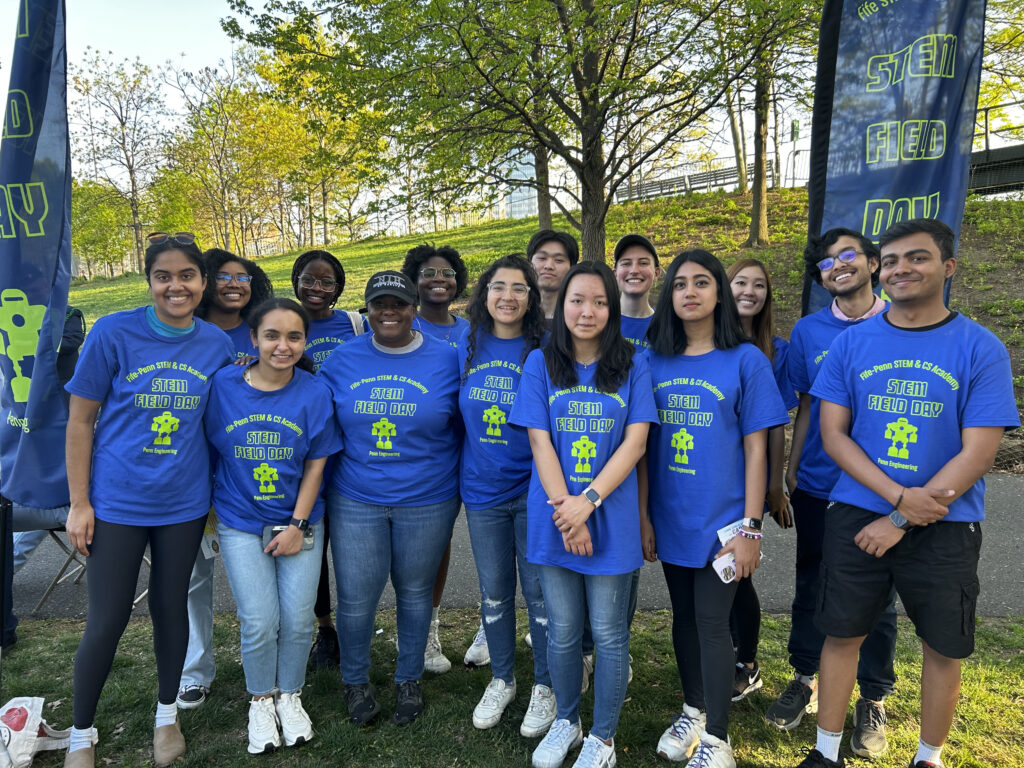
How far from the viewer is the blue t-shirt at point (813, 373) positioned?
9.91ft

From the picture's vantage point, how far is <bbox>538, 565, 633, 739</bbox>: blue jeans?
2717 millimetres

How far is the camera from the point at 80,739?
285 cm

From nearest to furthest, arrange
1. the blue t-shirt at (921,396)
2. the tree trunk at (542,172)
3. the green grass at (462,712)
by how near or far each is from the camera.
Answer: the blue t-shirt at (921,396) < the green grass at (462,712) < the tree trunk at (542,172)

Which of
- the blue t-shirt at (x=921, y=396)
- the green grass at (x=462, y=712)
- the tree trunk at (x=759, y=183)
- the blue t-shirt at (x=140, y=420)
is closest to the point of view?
the blue t-shirt at (x=921, y=396)

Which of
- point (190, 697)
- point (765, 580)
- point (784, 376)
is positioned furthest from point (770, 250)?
point (190, 697)

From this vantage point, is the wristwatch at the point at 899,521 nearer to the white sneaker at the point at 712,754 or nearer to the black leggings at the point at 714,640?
the black leggings at the point at 714,640

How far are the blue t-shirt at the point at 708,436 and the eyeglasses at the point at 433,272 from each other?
167 centimetres

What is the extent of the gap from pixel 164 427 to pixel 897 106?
4090 millimetres

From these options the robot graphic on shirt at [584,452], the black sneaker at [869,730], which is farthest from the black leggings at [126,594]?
the black sneaker at [869,730]

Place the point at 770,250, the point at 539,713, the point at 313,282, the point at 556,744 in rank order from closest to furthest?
the point at 556,744 → the point at 539,713 → the point at 313,282 → the point at 770,250

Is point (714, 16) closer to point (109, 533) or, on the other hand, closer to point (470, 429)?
point (470, 429)

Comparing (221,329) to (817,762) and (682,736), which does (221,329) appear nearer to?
(682,736)

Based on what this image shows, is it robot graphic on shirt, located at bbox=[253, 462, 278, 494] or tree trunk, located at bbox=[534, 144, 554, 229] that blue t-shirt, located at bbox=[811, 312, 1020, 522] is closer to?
robot graphic on shirt, located at bbox=[253, 462, 278, 494]

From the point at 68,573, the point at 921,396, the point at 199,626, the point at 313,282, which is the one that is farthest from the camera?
the point at 68,573
